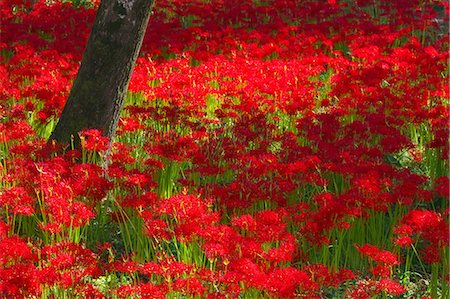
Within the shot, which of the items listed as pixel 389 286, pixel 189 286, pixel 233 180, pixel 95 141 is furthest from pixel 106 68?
pixel 389 286

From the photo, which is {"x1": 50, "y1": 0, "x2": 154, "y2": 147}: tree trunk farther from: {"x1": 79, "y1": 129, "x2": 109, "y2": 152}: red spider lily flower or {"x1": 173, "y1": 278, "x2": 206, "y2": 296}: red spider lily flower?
{"x1": 173, "y1": 278, "x2": 206, "y2": 296}: red spider lily flower

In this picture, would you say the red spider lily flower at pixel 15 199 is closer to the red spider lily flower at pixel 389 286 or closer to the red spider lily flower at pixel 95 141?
the red spider lily flower at pixel 95 141

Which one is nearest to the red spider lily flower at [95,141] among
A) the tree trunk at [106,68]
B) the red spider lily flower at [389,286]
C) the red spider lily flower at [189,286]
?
the tree trunk at [106,68]

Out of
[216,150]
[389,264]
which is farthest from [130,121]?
[389,264]

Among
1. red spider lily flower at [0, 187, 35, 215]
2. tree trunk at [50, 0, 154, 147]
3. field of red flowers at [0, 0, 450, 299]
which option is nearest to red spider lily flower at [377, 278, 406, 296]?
field of red flowers at [0, 0, 450, 299]

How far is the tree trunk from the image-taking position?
5.45 metres

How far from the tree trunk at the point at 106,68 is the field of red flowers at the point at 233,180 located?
0.17 meters

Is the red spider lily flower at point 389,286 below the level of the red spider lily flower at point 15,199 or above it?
below

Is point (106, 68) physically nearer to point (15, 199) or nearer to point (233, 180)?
point (233, 180)

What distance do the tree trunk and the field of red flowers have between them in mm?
168

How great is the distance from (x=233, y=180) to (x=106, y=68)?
48.9 inches

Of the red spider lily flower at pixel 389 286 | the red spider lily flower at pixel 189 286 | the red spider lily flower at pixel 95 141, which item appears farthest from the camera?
the red spider lily flower at pixel 95 141

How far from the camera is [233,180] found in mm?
5680

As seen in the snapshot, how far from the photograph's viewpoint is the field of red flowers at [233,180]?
3748 mm
